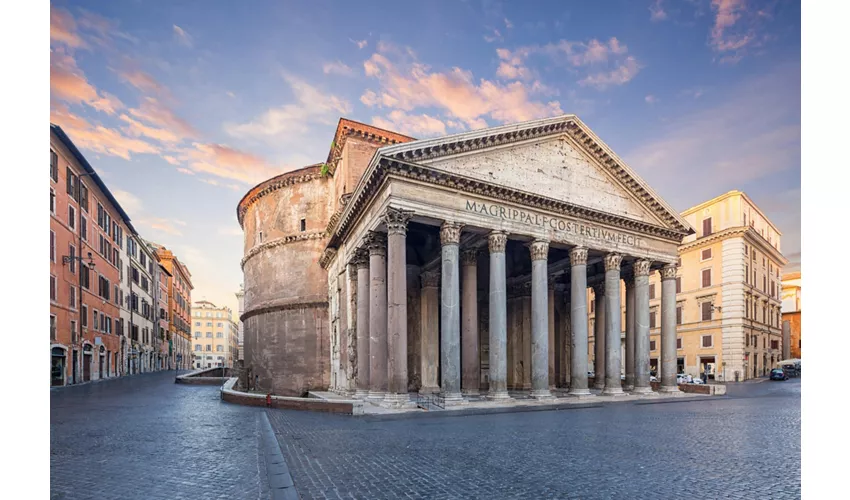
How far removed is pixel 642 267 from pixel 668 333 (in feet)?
11.1

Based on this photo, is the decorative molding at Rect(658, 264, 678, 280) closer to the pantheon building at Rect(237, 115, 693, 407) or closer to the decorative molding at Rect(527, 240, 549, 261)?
the pantheon building at Rect(237, 115, 693, 407)

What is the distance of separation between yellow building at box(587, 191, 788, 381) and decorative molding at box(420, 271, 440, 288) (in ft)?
64.5

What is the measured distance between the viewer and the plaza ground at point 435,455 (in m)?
6.83

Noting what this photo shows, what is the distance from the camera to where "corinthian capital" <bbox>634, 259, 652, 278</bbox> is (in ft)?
76.6

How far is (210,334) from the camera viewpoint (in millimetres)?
114438

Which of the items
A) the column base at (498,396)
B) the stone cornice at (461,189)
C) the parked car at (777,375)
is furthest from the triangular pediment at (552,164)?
the parked car at (777,375)

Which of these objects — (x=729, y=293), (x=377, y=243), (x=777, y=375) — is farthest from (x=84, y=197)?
(x=777, y=375)

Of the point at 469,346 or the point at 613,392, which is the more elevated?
the point at 469,346

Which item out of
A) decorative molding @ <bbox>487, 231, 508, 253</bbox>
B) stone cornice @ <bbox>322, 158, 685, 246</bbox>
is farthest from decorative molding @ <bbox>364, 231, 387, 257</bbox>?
decorative molding @ <bbox>487, 231, 508, 253</bbox>

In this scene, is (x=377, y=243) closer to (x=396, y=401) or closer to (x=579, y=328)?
(x=396, y=401)

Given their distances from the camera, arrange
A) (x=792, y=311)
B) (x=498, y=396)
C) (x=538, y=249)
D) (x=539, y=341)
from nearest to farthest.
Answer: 1. (x=498, y=396)
2. (x=539, y=341)
3. (x=538, y=249)
4. (x=792, y=311)

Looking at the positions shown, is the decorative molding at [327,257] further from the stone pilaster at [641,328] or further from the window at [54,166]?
the stone pilaster at [641,328]
